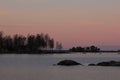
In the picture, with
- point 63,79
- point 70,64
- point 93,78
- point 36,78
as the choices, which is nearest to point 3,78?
point 36,78

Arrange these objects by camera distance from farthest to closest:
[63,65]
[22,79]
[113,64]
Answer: [63,65], [113,64], [22,79]

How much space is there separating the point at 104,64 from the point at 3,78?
33.3 m

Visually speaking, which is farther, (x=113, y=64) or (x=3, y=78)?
(x=113, y=64)

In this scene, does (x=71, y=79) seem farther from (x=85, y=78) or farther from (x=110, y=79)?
(x=110, y=79)

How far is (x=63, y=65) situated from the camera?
83062 mm

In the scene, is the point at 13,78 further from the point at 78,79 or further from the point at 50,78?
the point at 78,79

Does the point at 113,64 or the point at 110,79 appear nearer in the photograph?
the point at 110,79

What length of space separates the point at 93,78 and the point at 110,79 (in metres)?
2.38

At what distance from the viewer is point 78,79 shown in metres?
51.0

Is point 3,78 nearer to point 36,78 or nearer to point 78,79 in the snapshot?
point 36,78

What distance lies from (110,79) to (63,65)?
106ft

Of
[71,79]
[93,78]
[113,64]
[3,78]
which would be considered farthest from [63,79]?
[113,64]

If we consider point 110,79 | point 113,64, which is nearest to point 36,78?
point 110,79

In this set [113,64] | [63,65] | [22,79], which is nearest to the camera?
[22,79]
